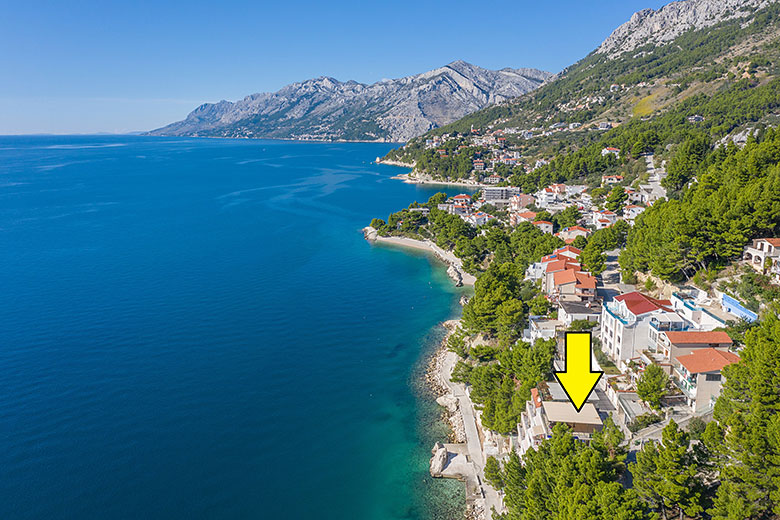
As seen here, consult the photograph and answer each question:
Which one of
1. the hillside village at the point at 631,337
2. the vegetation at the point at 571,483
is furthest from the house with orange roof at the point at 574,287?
the vegetation at the point at 571,483

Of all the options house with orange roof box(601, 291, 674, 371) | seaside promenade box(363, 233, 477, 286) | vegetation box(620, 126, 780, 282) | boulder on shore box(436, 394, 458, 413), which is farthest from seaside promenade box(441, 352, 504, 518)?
seaside promenade box(363, 233, 477, 286)

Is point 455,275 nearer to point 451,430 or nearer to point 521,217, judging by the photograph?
point 521,217

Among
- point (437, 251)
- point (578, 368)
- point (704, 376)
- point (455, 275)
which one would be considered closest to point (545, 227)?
point (455, 275)

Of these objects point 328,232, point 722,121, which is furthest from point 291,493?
point 722,121

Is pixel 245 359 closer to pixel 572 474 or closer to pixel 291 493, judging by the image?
pixel 291 493

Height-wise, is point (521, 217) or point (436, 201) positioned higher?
point (436, 201)

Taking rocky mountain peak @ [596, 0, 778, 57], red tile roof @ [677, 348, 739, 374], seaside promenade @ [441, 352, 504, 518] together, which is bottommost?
seaside promenade @ [441, 352, 504, 518]

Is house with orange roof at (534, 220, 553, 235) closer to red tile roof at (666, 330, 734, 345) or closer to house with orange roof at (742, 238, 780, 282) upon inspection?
house with orange roof at (742, 238, 780, 282)
